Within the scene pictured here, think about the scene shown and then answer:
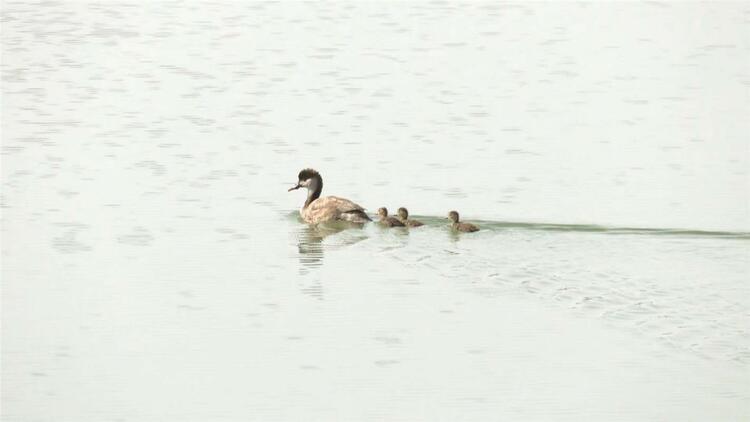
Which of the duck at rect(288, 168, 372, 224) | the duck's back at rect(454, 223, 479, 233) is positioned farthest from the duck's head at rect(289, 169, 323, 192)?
the duck's back at rect(454, 223, 479, 233)

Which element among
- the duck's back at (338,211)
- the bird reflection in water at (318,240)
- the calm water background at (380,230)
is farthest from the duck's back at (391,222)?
the duck's back at (338,211)

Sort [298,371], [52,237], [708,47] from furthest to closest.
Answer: [708,47]
[52,237]
[298,371]

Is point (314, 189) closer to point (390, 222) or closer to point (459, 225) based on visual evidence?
point (390, 222)

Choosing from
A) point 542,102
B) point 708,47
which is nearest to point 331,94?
point 542,102

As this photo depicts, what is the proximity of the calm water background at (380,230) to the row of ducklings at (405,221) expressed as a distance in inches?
4.0

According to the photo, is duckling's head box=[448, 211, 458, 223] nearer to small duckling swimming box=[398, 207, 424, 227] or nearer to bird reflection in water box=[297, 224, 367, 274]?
small duckling swimming box=[398, 207, 424, 227]

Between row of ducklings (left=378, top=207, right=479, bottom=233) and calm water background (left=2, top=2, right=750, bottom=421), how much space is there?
0.33 feet

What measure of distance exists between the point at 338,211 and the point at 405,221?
75 centimetres

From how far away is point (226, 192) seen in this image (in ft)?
58.7

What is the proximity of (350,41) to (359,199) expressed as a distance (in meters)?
12.1

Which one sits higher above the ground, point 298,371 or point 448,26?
point 448,26

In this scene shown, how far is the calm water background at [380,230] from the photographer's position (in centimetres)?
1173

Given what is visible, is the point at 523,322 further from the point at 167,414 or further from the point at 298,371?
the point at 167,414

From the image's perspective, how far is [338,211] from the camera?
16.6 metres
